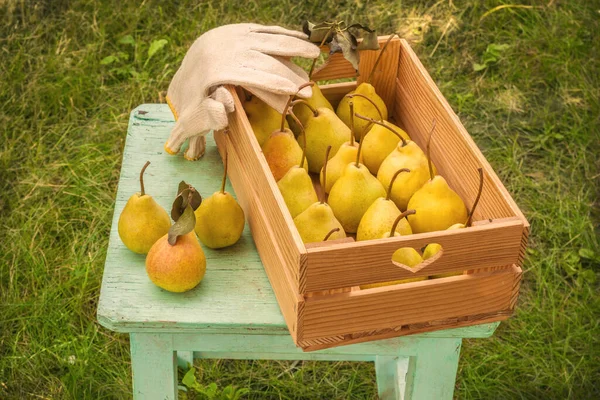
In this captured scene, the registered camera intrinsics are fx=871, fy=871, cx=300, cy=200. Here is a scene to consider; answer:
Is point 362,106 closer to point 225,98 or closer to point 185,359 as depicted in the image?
point 225,98

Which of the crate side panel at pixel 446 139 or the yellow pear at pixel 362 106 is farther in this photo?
the yellow pear at pixel 362 106

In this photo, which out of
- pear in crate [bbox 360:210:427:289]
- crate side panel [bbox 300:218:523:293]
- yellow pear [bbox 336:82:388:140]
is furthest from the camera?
yellow pear [bbox 336:82:388:140]

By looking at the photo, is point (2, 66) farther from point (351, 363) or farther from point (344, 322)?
point (344, 322)

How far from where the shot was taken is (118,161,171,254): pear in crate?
1.51 metres

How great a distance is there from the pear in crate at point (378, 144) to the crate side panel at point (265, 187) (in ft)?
0.79

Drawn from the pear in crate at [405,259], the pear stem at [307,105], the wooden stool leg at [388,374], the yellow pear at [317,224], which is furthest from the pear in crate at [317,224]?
the wooden stool leg at [388,374]

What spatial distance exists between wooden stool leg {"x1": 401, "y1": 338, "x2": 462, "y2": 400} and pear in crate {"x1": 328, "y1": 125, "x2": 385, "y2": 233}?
0.26 m

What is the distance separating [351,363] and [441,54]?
54.0 inches

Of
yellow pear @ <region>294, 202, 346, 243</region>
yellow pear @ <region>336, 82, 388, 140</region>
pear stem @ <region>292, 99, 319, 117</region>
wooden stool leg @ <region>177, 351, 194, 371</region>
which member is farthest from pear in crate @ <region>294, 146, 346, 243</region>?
wooden stool leg @ <region>177, 351, 194, 371</region>

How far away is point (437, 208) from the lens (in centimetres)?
145

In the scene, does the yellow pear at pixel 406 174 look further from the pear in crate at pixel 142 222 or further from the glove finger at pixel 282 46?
the pear in crate at pixel 142 222

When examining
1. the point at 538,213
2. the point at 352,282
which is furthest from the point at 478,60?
the point at 352,282

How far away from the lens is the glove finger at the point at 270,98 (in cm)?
163

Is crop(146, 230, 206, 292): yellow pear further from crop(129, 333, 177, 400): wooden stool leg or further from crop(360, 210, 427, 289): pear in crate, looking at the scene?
crop(360, 210, 427, 289): pear in crate
